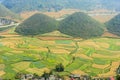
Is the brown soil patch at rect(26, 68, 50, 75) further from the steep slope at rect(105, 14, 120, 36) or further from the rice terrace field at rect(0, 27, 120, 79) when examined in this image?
the steep slope at rect(105, 14, 120, 36)

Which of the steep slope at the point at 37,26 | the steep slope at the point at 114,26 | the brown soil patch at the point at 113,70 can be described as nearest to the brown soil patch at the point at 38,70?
the brown soil patch at the point at 113,70

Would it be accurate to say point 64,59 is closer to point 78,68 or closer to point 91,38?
point 78,68

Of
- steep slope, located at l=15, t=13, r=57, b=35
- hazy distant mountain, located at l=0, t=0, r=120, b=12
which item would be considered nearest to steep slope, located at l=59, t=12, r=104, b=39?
steep slope, located at l=15, t=13, r=57, b=35

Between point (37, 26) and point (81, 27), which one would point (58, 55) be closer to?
point (81, 27)

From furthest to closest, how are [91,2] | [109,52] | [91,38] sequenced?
[91,2]
[91,38]
[109,52]

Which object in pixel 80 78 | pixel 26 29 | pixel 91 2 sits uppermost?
pixel 91 2

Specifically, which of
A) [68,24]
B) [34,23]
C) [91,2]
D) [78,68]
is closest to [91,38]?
[68,24]

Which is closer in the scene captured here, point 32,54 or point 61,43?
point 32,54

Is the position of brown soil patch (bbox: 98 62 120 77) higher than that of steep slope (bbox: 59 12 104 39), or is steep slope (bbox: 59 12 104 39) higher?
steep slope (bbox: 59 12 104 39)
